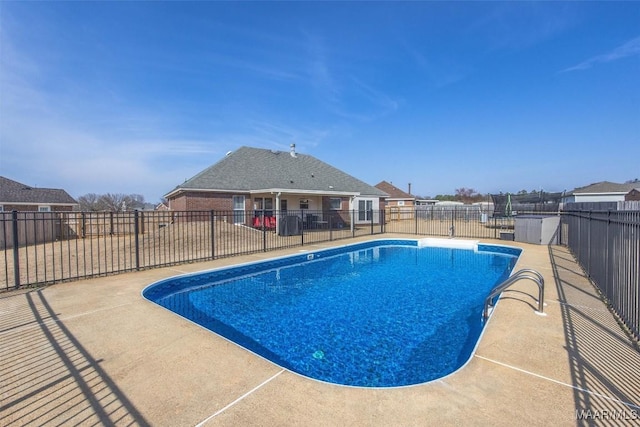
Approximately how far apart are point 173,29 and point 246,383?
13680mm

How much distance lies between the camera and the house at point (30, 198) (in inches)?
911

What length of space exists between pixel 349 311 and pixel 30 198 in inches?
1234

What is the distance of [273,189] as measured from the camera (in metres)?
17.0

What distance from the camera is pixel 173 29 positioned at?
38.6ft

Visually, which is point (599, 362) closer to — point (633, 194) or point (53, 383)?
point (53, 383)

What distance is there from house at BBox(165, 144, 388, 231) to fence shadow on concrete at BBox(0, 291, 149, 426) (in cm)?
1153

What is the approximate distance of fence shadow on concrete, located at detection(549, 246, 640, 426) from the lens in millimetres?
2490

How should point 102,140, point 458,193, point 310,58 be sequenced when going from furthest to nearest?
point 458,193 < point 102,140 < point 310,58

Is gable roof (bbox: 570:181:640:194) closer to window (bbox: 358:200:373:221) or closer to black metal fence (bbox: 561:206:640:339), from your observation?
window (bbox: 358:200:373:221)

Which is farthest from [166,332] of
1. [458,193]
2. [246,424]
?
[458,193]

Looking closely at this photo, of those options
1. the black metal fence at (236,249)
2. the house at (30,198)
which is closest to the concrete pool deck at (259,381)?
the black metal fence at (236,249)

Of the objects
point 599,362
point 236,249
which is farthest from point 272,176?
point 599,362

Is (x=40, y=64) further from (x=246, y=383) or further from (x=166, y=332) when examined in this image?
(x=246, y=383)

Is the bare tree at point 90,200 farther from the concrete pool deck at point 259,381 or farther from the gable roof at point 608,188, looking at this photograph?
the gable roof at point 608,188
